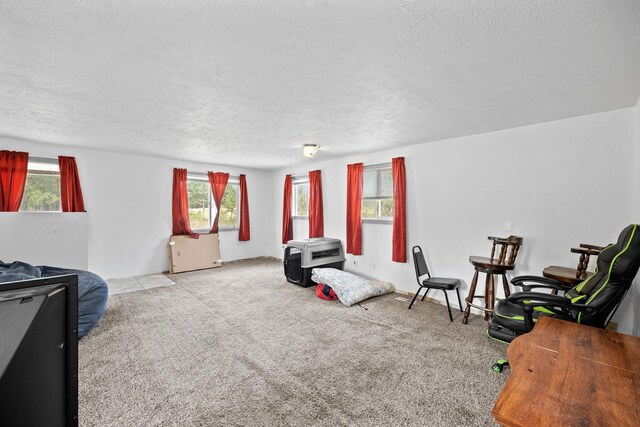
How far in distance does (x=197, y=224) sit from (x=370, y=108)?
4.80 meters

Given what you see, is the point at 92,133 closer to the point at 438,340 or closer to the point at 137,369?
the point at 137,369

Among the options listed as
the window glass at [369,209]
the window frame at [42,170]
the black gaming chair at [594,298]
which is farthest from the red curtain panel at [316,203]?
the window frame at [42,170]

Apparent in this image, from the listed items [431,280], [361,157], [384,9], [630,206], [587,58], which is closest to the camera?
[384,9]

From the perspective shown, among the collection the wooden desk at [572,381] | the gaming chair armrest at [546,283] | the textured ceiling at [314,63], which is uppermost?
the textured ceiling at [314,63]

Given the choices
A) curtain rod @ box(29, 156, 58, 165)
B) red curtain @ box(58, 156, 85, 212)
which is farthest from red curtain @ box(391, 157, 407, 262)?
curtain rod @ box(29, 156, 58, 165)

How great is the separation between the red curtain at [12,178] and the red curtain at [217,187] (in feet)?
9.13

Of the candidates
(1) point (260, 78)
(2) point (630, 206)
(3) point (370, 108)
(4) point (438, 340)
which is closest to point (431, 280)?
(4) point (438, 340)

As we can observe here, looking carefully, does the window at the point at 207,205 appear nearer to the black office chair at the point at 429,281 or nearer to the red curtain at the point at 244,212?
the red curtain at the point at 244,212

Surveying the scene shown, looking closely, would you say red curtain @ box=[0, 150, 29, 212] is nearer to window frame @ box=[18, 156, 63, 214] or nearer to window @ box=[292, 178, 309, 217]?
window frame @ box=[18, 156, 63, 214]

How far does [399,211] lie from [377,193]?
0.68m

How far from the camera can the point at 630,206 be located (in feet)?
8.77

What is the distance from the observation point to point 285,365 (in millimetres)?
2379

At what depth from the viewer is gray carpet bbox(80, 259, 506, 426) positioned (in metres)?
1.84

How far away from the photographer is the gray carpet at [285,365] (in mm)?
1839
